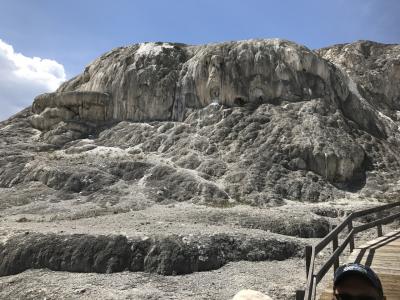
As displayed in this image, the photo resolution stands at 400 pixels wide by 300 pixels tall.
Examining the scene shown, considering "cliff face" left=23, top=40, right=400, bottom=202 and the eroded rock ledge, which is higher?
"cliff face" left=23, top=40, right=400, bottom=202

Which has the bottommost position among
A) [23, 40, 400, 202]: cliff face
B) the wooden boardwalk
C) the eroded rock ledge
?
the eroded rock ledge

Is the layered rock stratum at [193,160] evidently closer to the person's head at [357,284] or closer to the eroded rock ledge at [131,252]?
the eroded rock ledge at [131,252]

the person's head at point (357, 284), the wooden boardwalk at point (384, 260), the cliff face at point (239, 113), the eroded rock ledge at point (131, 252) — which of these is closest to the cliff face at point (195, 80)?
the cliff face at point (239, 113)

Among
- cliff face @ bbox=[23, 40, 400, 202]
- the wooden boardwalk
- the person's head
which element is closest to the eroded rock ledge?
the wooden boardwalk

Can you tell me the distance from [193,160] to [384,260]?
84.8ft

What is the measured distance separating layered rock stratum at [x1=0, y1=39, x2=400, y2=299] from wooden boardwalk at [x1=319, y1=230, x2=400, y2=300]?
506 centimetres

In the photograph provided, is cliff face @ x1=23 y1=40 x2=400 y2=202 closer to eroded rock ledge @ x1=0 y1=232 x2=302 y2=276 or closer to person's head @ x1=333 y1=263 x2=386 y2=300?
eroded rock ledge @ x1=0 y1=232 x2=302 y2=276

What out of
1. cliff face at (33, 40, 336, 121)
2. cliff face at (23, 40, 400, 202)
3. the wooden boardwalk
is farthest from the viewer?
cliff face at (33, 40, 336, 121)

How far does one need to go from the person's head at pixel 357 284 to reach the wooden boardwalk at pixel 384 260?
4405 mm

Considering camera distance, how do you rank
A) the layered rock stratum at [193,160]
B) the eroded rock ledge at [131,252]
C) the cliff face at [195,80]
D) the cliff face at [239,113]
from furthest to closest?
the cliff face at [195,80], the cliff face at [239,113], the layered rock stratum at [193,160], the eroded rock ledge at [131,252]

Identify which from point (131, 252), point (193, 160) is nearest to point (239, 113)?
point (193, 160)

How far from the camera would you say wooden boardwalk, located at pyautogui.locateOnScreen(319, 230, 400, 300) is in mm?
7599

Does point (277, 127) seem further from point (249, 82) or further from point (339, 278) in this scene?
point (339, 278)

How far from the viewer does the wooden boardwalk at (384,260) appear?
7599 mm
